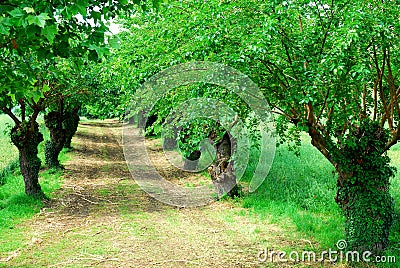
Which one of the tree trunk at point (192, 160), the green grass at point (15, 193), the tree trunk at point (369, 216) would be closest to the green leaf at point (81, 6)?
the tree trunk at point (369, 216)

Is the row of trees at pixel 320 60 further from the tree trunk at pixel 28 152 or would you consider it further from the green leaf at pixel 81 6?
the tree trunk at pixel 28 152

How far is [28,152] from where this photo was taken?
436 inches

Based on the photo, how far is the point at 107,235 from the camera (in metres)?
8.30

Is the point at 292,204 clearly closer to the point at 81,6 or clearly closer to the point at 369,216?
the point at 369,216

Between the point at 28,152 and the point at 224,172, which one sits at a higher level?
the point at 28,152

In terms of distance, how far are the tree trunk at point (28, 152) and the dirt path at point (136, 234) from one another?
0.72 m

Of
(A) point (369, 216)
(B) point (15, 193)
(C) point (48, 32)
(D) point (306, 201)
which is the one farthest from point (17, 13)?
(B) point (15, 193)

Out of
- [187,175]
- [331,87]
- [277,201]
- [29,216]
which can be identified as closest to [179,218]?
[277,201]

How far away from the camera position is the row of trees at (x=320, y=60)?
17.5 ft

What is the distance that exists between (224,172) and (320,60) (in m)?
5.95

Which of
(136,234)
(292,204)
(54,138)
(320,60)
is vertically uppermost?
(320,60)

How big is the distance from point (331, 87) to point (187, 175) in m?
10.2

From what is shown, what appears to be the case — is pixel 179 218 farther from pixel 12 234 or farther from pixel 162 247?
pixel 12 234

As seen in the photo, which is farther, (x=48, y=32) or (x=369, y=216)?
(x=369, y=216)
